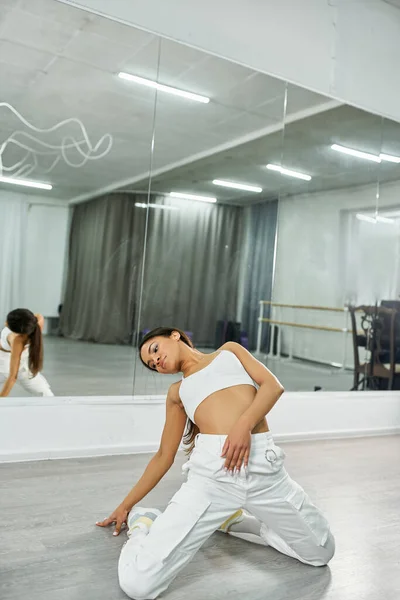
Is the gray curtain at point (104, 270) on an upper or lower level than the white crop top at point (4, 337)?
upper

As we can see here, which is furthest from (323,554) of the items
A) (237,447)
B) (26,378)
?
(26,378)

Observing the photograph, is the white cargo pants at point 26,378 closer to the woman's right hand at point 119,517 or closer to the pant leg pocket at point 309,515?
the woman's right hand at point 119,517

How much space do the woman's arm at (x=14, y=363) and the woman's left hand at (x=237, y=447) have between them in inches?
61.3

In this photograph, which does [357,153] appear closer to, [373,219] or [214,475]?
[373,219]

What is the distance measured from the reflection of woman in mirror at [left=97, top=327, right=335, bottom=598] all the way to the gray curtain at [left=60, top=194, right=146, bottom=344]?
1.30 meters

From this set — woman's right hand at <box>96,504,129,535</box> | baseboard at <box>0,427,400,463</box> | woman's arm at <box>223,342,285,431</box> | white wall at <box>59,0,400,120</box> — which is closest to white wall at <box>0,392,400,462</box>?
baseboard at <box>0,427,400,463</box>

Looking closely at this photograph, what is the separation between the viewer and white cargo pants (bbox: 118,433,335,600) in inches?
59.4

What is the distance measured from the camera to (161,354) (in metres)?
1.72

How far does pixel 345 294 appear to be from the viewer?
162 inches

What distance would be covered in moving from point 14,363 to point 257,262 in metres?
1.61

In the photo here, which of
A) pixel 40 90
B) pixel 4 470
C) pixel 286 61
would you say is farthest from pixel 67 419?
pixel 286 61

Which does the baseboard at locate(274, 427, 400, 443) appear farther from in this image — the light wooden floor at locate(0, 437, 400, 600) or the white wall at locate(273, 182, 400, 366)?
the light wooden floor at locate(0, 437, 400, 600)

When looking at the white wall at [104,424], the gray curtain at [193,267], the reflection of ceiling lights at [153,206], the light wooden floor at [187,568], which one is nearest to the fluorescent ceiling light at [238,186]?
the gray curtain at [193,267]

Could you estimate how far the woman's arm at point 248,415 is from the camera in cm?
160
